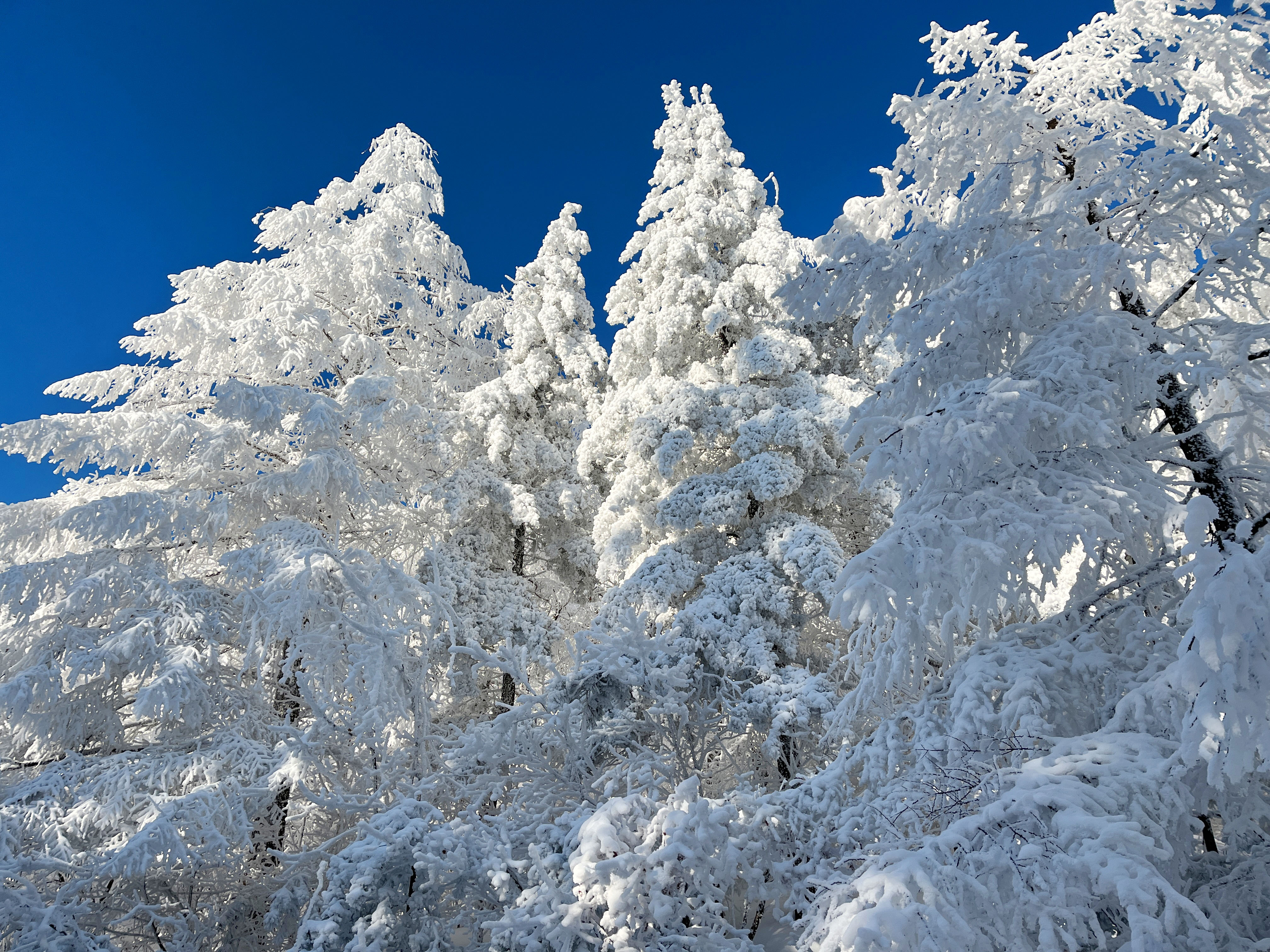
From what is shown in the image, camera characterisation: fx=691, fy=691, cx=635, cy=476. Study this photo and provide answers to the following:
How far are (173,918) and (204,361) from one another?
300 inches

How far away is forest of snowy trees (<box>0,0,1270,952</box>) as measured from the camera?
10.4 ft

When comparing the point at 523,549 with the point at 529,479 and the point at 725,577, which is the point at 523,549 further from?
the point at 725,577

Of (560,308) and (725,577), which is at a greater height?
(560,308)

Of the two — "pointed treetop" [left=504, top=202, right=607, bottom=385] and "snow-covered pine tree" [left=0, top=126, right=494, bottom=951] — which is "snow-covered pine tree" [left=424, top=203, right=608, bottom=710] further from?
"snow-covered pine tree" [left=0, top=126, right=494, bottom=951]

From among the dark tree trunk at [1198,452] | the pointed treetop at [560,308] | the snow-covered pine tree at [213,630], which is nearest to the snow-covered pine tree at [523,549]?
the pointed treetop at [560,308]

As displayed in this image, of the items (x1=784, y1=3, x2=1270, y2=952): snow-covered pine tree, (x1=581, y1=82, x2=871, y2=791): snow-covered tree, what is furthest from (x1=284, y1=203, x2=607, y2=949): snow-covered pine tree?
(x1=784, y1=3, x2=1270, y2=952): snow-covered pine tree

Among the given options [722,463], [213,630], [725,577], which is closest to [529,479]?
[722,463]

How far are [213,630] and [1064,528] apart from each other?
8.07 m

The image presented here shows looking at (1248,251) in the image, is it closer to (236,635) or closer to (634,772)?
(634,772)

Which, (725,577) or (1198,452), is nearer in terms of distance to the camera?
(1198,452)

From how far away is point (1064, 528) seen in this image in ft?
10.5

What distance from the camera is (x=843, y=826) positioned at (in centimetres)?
367

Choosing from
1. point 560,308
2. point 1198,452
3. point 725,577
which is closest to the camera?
point 1198,452

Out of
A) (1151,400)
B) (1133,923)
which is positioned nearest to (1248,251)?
(1151,400)
